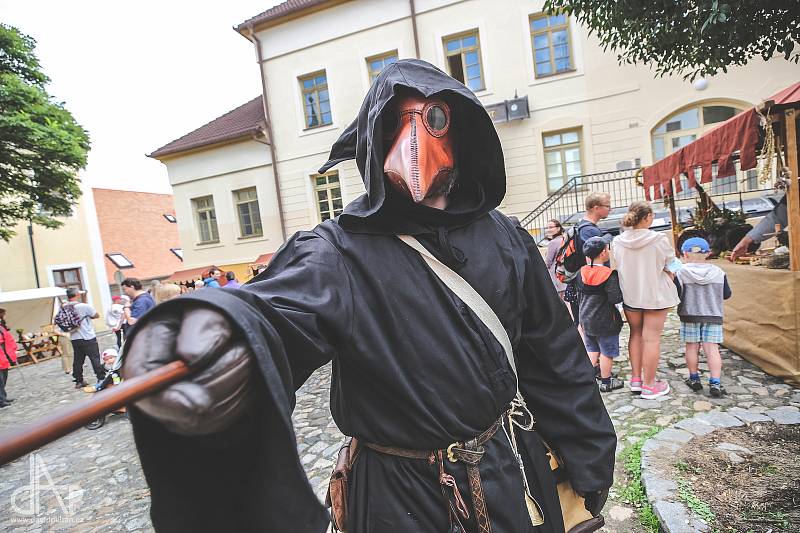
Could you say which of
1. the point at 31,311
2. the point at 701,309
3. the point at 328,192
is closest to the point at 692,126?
the point at 701,309

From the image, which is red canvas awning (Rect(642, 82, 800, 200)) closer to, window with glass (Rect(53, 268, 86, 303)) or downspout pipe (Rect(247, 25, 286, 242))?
downspout pipe (Rect(247, 25, 286, 242))

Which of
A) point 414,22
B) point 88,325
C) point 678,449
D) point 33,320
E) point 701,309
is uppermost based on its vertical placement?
point 414,22

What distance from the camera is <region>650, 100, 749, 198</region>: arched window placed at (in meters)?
11.4

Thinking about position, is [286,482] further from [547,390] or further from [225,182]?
[225,182]

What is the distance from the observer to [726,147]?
4871 mm

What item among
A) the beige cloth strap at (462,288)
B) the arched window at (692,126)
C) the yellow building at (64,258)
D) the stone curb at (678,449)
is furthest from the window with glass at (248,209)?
the beige cloth strap at (462,288)

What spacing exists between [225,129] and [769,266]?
1774 centimetres

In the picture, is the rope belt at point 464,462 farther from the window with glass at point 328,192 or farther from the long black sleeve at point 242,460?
the window with glass at point 328,192

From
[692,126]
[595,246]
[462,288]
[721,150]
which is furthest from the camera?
[692,126]

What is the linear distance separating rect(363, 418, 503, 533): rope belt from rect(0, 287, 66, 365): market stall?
55.0 feet

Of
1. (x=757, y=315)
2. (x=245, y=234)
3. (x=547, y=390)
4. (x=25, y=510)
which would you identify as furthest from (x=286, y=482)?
(x=245, y=234)

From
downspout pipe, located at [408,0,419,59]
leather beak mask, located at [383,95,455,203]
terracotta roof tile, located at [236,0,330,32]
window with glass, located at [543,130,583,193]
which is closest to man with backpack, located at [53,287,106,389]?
leather beak mask, located at [383,95,455,203]

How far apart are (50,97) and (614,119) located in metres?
15.9

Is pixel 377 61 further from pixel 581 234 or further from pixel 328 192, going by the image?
pixel 581 234
